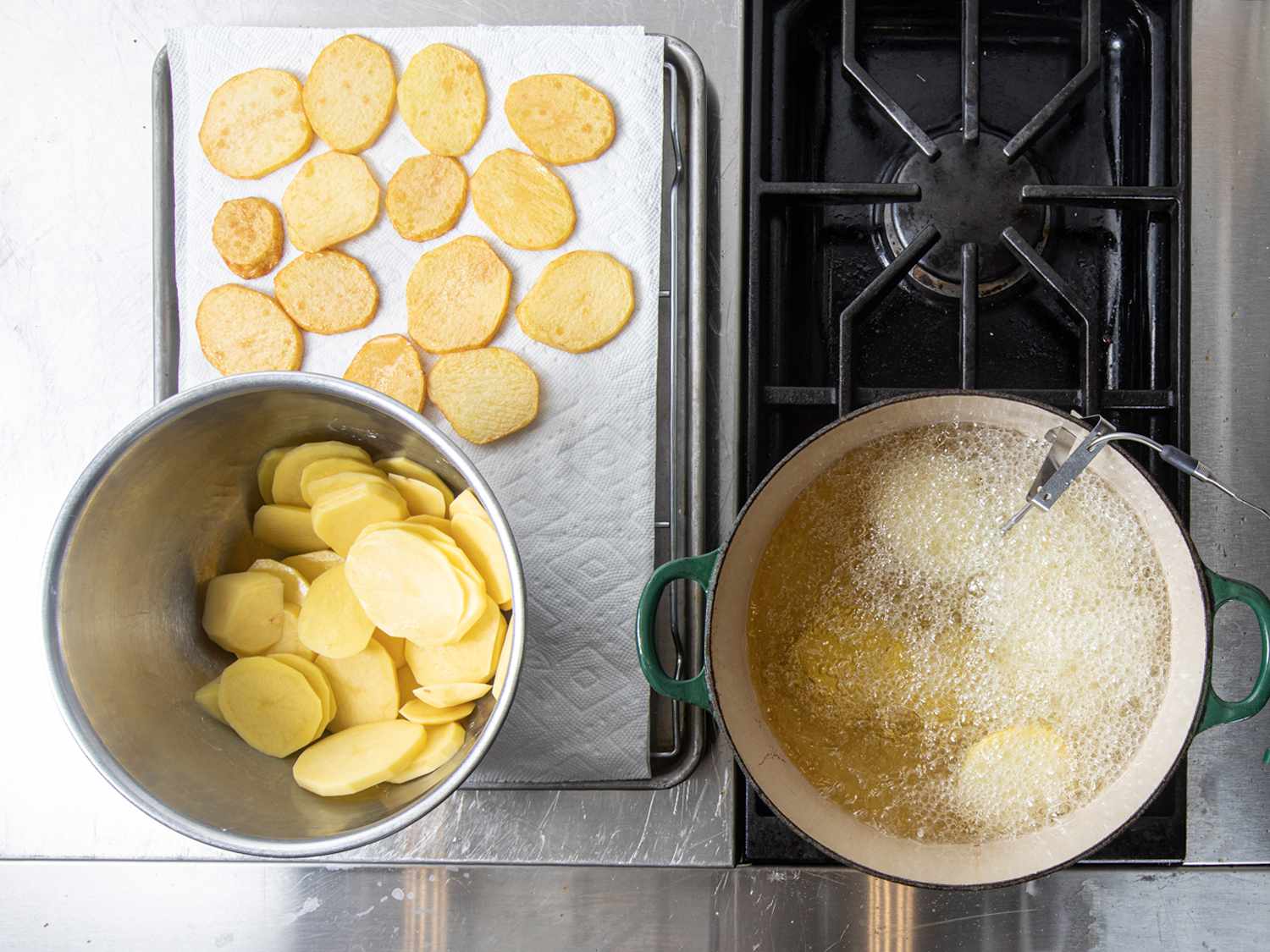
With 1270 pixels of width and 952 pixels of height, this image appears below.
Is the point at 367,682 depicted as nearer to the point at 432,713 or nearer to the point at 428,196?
the point at 432,713

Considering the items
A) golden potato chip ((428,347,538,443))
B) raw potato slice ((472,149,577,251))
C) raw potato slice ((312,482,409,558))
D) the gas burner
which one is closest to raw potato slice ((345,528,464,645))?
raw potato slice ((312,482,409,558))

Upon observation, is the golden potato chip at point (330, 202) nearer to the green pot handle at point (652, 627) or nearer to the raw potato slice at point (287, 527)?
the raw potato slice at point (287, 527)

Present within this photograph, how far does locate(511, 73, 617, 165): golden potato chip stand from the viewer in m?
0.62

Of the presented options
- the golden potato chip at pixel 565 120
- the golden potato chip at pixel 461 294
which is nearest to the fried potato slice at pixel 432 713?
the golden potato chip at pixel 461 294

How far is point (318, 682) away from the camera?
0.55 meters

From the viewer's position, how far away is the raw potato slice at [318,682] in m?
0.54

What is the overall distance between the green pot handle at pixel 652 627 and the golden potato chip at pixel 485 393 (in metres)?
0.17

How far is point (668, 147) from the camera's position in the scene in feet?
2.09

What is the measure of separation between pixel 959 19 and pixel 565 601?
17.9 inches

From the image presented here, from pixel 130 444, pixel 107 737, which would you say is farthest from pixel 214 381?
pixel 107 737

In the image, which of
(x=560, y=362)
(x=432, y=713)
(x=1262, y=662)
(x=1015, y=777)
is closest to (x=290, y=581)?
(x=432, y=713)

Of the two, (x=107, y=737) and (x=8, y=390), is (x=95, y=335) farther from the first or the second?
(x=107, y=737)

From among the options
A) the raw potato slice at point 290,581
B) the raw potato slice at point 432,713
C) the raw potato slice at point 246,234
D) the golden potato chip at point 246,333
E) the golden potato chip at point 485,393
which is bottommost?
the raw potato slice at point 432,713

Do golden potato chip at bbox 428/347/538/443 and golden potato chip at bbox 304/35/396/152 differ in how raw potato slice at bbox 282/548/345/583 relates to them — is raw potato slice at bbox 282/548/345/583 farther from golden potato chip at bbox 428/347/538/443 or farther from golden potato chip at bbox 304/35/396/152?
golden potato chip at bbox 304/35/396/152
